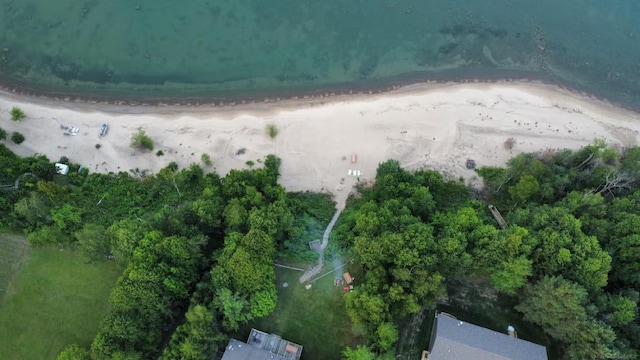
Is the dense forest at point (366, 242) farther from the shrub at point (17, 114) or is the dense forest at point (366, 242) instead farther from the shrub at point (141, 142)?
the shrub at point (17, 114)

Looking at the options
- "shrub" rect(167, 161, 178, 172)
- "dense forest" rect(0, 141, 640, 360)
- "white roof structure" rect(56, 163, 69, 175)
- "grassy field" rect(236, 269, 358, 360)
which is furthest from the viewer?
"shrub" rect(167, 161, 178, 172)

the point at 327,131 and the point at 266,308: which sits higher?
the point at 327,131

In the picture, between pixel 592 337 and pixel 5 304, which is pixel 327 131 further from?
pixel 5 304

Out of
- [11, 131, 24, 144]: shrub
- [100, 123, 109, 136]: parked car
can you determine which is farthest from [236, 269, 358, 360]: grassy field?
[11, 131, 24, 144]: shrub

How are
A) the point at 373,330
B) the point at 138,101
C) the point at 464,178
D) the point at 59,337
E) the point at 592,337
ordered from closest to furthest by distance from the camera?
1. the point at 592,337
2. the point at 373,330
3. the point at 59,337
4. the point at 464,178
5. the point at 138,101

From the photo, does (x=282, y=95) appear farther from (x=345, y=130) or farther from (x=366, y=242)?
(x=366, y=242)

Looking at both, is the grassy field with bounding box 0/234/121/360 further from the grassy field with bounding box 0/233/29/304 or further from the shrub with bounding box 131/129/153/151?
the shrub with bounding box 131/129/153/151

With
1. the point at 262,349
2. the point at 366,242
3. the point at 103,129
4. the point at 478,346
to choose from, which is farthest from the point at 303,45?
the point at 478,346

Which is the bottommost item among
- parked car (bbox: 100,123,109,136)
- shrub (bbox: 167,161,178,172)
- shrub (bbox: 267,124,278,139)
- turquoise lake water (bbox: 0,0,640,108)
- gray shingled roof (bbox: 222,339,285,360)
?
gray shingled roof (bbox: 222,339,285,360)

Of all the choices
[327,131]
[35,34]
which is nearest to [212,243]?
[327,131]
